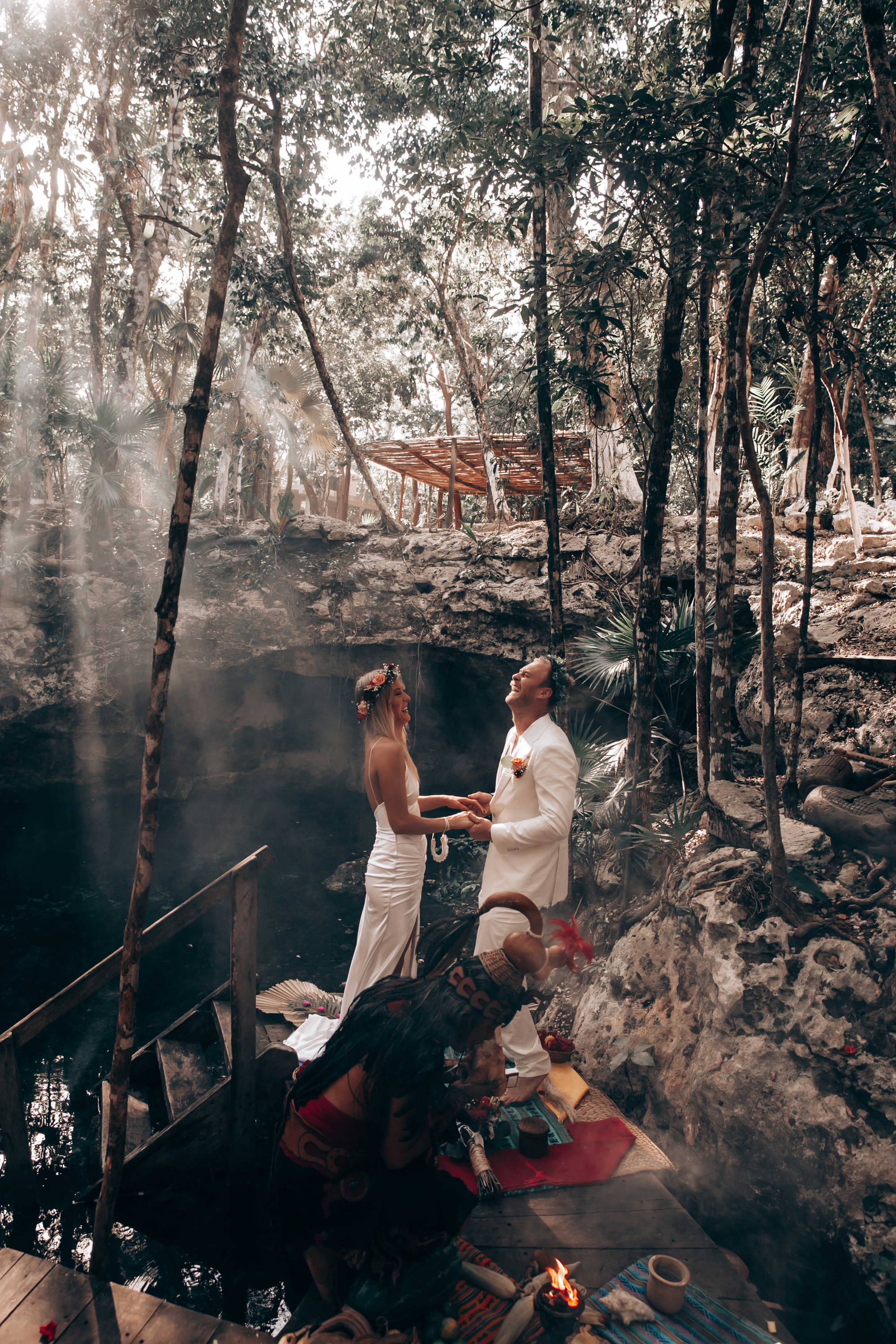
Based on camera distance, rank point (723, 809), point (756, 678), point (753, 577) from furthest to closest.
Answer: point (753, 577)
point (756, 678)
point (723, 809)

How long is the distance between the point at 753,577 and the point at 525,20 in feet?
17.4

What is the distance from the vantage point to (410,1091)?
2281 mm

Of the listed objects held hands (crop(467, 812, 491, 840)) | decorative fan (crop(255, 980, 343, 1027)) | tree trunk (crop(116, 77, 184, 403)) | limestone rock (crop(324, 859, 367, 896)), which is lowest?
limestone rock (crop(324, 859, 367, 896))

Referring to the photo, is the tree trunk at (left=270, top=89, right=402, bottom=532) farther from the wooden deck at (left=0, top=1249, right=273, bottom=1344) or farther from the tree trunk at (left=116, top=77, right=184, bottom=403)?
the wooden deck at (left=0, top=1249, right=273, bottom=1344)

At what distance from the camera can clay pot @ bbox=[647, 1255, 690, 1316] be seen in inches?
97.7

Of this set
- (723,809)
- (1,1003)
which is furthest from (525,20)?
(1,1003)

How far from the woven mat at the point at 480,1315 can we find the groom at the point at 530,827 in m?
1.10

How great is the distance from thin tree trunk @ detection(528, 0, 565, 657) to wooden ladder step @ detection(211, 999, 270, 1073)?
11.0 ft

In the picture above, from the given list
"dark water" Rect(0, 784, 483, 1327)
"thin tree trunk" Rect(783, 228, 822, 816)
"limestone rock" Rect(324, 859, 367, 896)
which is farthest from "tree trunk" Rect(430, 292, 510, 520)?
"thin tree trunk" Rect(783, 228, 822, 816)

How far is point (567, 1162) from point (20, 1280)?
2.26m

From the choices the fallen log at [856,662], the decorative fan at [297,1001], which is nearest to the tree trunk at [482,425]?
the fallen log at [856,662]

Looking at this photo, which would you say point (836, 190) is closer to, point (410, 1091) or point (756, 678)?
point (756, 678)

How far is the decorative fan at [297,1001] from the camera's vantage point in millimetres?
5141

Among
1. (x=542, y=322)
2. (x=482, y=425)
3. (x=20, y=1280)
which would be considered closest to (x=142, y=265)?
(x=482, y=425)
